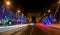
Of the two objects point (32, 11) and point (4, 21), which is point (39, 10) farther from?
point (4, 21)

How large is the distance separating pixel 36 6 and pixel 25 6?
16125 millimetres

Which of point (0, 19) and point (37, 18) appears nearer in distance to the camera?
point (0, 19)

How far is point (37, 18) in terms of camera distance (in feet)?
590

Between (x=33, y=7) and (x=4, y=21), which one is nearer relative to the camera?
(x=4, y=21)

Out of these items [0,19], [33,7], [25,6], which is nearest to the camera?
[0,19]

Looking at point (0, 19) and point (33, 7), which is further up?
point (33, 7)

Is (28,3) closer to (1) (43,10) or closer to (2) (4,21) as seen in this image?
(1) (43,10)

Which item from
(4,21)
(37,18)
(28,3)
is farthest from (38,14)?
(4,21)

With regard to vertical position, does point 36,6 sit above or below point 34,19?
above

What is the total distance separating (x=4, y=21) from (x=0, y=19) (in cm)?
254

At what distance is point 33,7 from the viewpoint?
190 metres

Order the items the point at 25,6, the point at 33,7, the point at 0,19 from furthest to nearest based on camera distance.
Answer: the point at 33,7 < the point at 25,6 < the point at 0,19

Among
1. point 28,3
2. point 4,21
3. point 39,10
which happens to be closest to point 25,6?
point 28,3

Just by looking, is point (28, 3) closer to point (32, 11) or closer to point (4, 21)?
point (32, 11)
